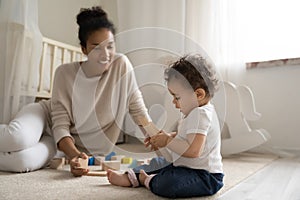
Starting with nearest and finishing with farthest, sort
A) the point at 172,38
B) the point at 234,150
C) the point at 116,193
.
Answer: the point at 116,193 < the point at 234,150 < the point at 172,38

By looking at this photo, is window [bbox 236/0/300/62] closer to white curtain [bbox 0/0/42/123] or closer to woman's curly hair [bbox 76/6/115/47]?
woman's curly hair [bbox 76/6/115/47]

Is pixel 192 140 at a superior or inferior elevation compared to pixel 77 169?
superior

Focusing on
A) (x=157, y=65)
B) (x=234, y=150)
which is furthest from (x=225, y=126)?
(x=157, y=65)

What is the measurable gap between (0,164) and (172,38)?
1055mm

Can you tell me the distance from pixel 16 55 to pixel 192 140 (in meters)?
0.90

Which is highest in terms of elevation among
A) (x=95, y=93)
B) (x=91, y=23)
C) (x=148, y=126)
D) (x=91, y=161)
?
(x=91, y=23)

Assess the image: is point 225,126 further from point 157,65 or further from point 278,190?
point 278,190

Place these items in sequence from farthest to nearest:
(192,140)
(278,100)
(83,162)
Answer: (278,100)
(83,162)
(192,140)

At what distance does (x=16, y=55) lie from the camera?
4.05ft

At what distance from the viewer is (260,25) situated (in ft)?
5.07

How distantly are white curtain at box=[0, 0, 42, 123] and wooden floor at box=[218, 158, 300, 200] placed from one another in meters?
0.92

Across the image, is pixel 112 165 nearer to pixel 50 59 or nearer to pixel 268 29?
pixel 50 59

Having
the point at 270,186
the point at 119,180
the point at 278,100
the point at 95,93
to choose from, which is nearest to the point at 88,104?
the point at 95,93

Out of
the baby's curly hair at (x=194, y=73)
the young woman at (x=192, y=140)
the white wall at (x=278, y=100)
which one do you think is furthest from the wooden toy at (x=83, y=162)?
the white wall at (x=278, y=100)
